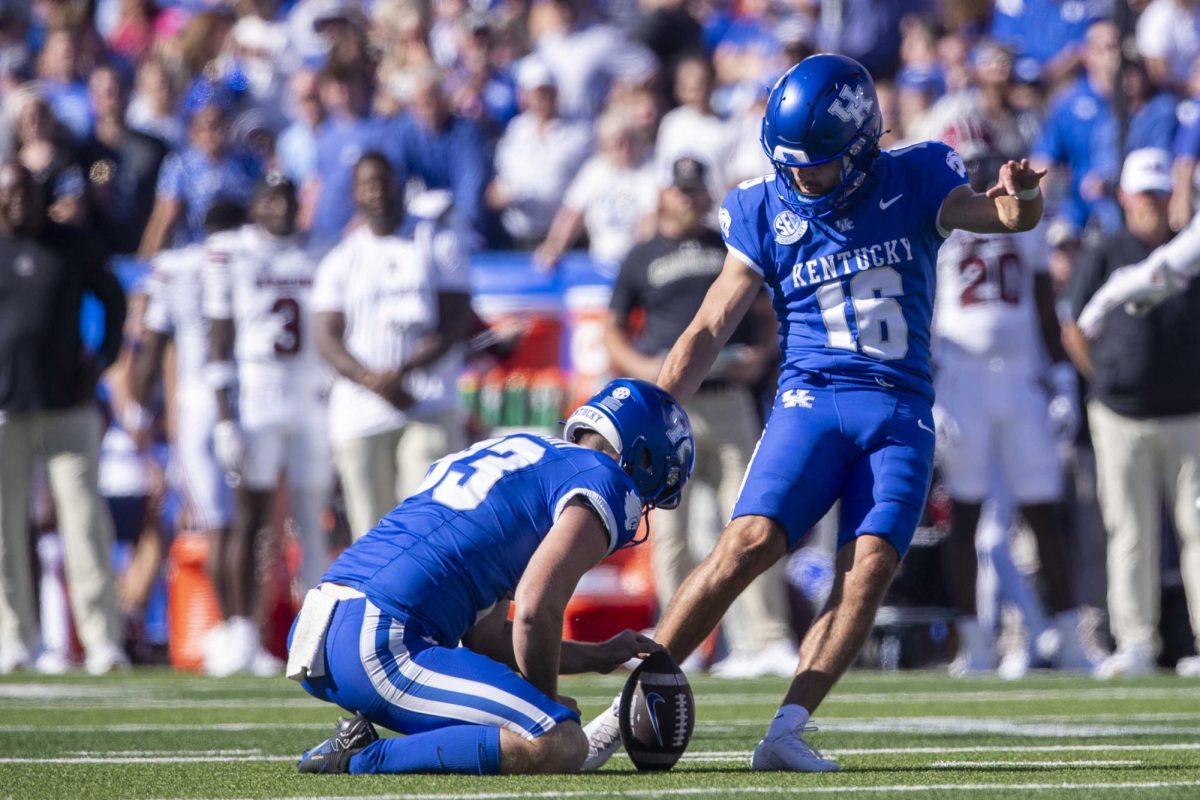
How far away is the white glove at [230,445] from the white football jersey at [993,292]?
3.80 meters

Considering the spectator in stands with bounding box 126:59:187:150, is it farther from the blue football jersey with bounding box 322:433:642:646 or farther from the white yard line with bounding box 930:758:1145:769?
the white yard line with bounding box 930:758:1145:769

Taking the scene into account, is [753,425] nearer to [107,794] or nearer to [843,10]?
[843,10]

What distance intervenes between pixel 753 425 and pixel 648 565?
47.1 inches

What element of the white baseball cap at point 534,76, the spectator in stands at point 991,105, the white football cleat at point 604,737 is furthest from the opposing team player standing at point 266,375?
the white football cleat at point 604,737

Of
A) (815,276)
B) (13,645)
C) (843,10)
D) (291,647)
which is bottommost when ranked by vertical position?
(13,645)

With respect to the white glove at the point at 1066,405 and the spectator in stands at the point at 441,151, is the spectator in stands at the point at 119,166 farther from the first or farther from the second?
the white glove at the point at 1066,405

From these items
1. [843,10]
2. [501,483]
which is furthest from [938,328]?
[501,483]

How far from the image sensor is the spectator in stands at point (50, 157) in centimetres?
1229

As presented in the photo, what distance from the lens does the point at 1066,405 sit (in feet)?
40.2

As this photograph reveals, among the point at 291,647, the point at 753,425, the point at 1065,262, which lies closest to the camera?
the point at 291,647

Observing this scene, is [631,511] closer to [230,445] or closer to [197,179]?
[230,445]

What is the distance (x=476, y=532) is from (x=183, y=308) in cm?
719

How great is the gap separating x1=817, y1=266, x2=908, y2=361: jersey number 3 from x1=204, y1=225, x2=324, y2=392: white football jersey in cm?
616

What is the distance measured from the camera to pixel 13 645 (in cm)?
1141
